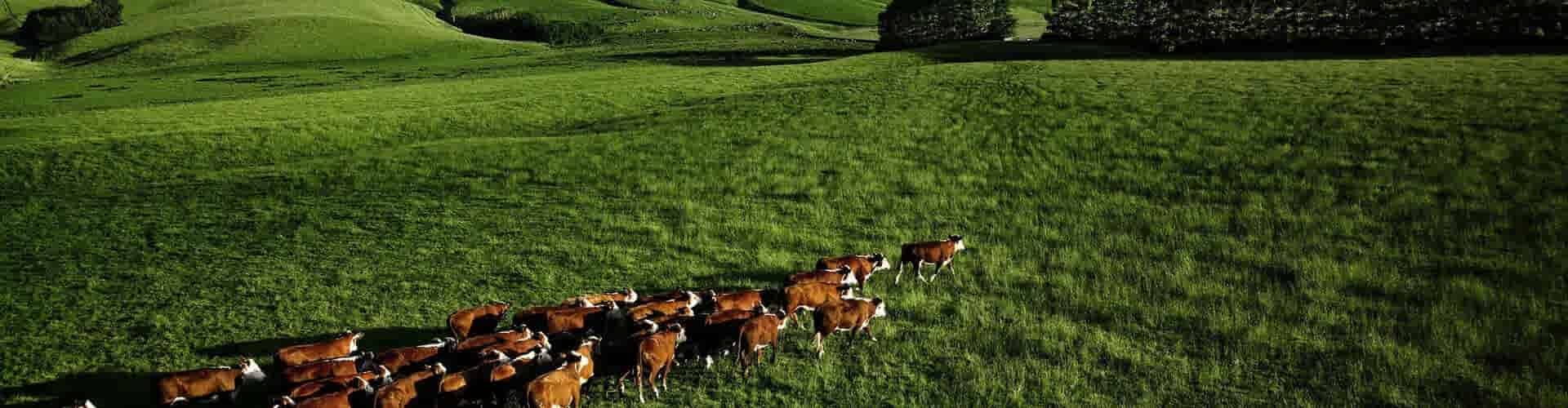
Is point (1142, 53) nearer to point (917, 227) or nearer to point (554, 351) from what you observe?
point (917, 227)

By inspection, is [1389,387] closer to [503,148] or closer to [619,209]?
[619,209]

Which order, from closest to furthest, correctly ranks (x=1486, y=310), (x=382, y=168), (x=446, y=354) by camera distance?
(x=446, y=354), (x=1486, y=310), (x=382, y=168)

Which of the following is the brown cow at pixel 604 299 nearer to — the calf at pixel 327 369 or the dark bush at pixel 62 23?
the calf at pixel 327 369

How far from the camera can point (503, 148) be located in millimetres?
27250

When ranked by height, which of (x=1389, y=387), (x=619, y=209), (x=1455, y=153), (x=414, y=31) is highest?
(x=414, y=31)

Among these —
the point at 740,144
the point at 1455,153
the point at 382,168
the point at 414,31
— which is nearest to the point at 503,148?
the point at 382,168

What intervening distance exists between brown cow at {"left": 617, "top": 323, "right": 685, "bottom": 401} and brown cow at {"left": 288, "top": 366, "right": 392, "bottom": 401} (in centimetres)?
324

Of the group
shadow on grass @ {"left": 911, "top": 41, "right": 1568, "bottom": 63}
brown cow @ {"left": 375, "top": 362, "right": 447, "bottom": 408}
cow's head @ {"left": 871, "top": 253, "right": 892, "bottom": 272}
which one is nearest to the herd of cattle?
brown cow @ {"left": 375, "top": 362, "right": 447, "bottom": 408}

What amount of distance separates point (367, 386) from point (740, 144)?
18.7 metres

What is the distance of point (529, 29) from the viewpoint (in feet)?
468

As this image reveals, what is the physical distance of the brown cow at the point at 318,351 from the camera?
1073 centimetres

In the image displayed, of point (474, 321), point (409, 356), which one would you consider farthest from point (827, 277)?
point (409, 356)

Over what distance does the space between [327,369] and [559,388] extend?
3.76 metres

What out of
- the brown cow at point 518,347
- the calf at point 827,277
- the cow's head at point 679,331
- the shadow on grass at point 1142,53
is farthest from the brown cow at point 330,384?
the shadow on grass at point 1142,53
